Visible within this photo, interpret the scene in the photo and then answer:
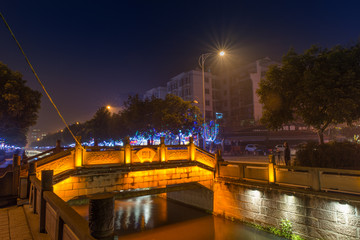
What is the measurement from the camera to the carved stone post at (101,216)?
265cm

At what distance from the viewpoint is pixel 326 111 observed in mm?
12586

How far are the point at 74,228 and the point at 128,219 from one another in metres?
13.5

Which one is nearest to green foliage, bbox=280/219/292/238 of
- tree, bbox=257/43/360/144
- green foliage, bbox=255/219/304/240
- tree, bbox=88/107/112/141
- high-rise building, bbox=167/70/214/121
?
green foliage, bbox=255/219/304/240

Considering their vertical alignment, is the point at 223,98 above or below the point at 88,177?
above

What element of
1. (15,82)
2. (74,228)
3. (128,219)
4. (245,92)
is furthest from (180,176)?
(245,92)

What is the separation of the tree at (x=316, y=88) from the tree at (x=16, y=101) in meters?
19.1

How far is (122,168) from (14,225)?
5437 millimetres

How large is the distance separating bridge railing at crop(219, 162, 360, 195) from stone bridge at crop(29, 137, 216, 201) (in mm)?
2302

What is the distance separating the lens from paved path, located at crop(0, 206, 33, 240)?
17.1ft

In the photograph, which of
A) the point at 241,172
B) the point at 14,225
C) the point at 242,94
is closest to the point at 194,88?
the point at 242,94

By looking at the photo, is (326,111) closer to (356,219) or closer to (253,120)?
(356,219)

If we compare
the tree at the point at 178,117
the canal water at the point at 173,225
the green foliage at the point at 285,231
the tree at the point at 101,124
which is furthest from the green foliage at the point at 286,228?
the tree at the point at 101,124

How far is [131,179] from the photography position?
37.7ft

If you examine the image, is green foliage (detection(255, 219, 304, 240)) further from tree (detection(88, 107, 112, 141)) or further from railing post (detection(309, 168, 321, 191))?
tree (detection(88, 107, 112, 141))
